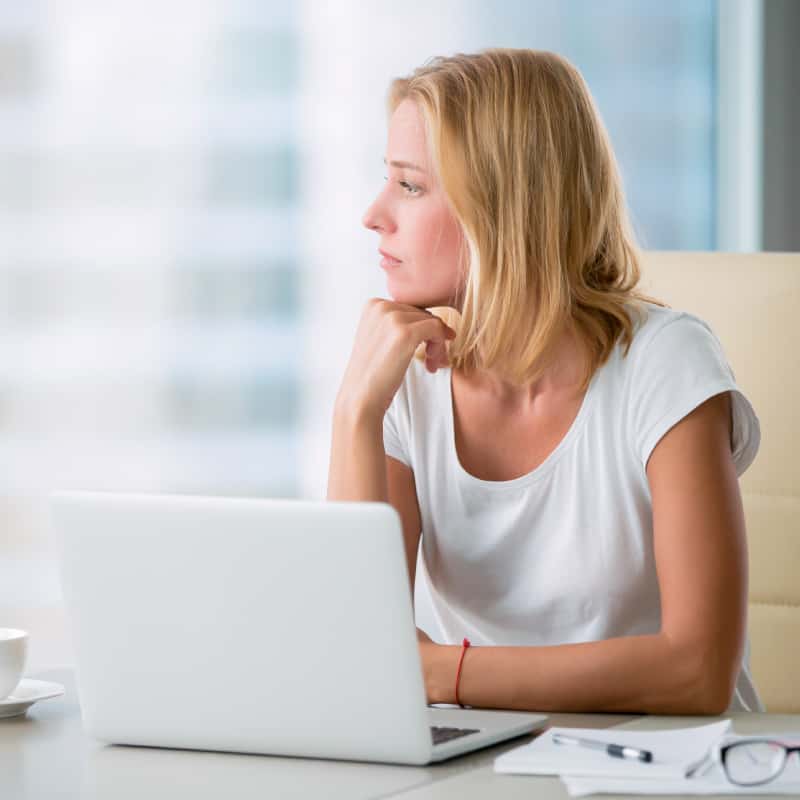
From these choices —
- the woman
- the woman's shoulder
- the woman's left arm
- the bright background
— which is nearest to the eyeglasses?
the woman's left arm

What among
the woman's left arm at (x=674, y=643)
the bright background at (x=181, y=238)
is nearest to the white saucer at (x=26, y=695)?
the woman's left arm at (x=674, y=643)

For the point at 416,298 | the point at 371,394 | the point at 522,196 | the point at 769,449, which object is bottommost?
the point at 769,449

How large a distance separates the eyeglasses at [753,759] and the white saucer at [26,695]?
59 cm

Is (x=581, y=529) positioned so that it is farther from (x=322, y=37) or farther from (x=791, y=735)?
(x=322, y=37)

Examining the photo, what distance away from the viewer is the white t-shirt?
1568 millimetres

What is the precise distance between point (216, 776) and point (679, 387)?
727 mm

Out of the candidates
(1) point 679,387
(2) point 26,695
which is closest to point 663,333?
(1) point 679,387

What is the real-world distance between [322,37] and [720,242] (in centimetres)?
120

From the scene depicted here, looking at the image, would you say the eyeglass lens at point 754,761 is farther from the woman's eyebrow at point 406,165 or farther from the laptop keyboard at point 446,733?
the woman's eyebrow at point 406,165

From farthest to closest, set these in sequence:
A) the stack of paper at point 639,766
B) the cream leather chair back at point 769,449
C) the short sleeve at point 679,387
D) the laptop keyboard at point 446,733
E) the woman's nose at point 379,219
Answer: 1. the cream leather chair back at point 769,449
2. the woman's nose at point 379,219
3. the short sleeve at point 679,387
4. the laptop keyboard at point 446,733
5. the stack of paper at point 639,766

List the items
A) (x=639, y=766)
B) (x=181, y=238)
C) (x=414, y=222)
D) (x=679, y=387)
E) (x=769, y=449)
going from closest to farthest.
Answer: (x=639, y=766) < (x=679, y=387) < (x=414, y=222) < (x=769, y=449) < (x=181, y=238)

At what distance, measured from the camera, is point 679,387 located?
1.52m

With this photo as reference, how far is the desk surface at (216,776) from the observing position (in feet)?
3.11

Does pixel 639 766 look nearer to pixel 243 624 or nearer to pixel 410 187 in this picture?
pixel 243 624
